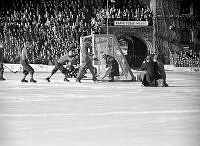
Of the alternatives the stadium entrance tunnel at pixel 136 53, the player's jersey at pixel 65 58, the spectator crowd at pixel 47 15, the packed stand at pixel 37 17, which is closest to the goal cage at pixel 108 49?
the stadium entrance tunnel at pixel 136 53

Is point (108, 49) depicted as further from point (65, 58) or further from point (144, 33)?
point (144, 33)

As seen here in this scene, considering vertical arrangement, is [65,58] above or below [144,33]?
below

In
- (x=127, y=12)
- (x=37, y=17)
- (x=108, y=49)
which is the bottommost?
(x=108, y=49)

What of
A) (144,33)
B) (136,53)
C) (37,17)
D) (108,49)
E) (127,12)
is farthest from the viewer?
(108,49)

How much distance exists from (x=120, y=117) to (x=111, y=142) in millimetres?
1113

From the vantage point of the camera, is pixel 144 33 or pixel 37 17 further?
pixel 144 33

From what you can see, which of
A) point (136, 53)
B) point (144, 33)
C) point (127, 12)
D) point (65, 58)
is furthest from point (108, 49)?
point (127, 12)

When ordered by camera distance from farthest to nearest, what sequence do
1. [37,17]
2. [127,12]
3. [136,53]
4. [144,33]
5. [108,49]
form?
[108,49] → [144,33] → [136,53] → [127,12] → [37,17]

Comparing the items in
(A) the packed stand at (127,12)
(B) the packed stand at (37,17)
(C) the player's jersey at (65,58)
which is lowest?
(C) the player's jersey at (65,58)

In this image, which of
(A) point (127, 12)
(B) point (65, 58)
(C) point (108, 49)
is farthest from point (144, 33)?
(A) point (127, 12)

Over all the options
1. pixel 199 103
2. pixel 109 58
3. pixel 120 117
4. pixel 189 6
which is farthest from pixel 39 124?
pixel 109 58

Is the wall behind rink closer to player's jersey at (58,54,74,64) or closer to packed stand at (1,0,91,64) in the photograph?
packed stand at (1,0,91,64)

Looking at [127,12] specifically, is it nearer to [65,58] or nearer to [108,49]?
[65,58]

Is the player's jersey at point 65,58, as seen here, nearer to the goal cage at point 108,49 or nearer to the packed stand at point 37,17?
the goal cage at point 108,49
